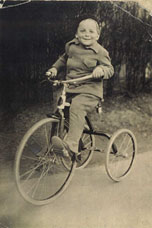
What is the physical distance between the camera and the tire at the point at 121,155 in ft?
8.61

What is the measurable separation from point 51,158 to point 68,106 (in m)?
0.40

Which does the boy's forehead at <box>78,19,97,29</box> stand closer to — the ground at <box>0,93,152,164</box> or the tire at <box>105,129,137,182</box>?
the ground at <box>0,93,152,164</box>

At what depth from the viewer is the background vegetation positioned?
232cm

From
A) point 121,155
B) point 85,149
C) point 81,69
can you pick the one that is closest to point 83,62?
point 81,69

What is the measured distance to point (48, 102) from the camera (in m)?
2.43

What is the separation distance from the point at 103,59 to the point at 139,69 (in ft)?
1.24

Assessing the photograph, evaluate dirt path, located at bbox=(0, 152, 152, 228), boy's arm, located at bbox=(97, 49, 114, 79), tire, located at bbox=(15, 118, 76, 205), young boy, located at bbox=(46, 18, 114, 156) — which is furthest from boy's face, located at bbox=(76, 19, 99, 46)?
dirt path, located at bbox=(0, 152, 152, 228)

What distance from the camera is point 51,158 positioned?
7.93 ft

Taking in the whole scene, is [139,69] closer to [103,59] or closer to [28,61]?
[103,59]

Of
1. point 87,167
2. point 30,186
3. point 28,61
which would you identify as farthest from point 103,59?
point 30,186

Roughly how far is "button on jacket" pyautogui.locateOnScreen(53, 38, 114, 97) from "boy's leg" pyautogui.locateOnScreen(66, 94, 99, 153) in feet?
0.20

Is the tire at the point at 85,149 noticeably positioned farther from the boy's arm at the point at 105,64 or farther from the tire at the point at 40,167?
the boy's arm at the point at 105,64

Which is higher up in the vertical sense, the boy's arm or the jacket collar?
the jacket collar

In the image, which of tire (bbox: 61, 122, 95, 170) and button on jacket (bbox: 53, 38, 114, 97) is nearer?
button on jacket (bbox: 53, 38, 114, 97)
